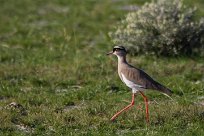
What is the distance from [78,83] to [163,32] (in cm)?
261

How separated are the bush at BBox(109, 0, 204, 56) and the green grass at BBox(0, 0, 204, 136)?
284 millimetres

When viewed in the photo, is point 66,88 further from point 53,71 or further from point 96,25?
point 96,25

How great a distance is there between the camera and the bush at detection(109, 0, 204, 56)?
1298 centimetres

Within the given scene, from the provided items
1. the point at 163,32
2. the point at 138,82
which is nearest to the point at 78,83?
the point at 163,32

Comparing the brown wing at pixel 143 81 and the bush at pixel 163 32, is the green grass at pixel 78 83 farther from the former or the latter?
the brown wing at pixel 143 81

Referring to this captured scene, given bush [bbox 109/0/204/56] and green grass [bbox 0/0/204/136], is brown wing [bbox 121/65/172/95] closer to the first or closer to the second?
green grass [bbox 0/0/204/136]

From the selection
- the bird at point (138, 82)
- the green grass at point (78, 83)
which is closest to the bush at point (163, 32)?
the green grass at point (78, 83)

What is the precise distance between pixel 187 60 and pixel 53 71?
286cm

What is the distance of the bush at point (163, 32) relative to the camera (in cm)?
1298

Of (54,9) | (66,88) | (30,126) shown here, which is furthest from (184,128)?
(54,9)

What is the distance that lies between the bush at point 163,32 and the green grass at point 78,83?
0.28 m

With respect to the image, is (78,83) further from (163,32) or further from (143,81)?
(143,81)

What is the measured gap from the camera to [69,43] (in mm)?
14523

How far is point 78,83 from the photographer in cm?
1140
